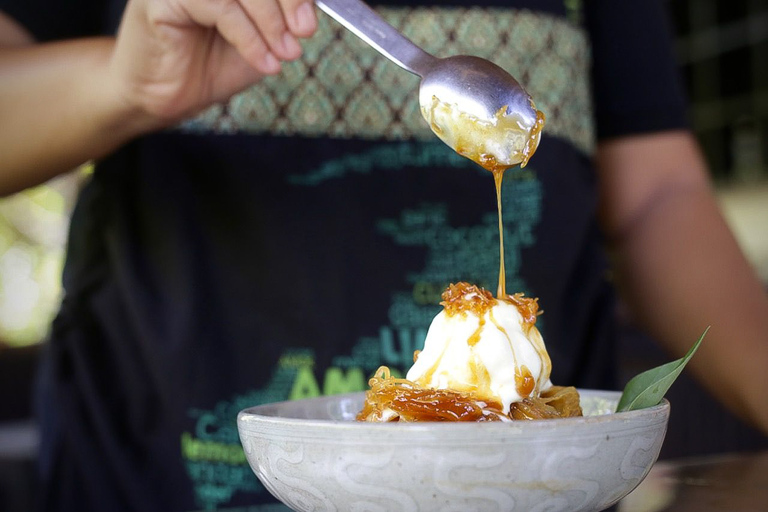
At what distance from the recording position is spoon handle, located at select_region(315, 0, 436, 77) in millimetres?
860

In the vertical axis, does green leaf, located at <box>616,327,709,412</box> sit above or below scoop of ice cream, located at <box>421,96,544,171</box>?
below

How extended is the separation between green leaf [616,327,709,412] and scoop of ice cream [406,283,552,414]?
79mm

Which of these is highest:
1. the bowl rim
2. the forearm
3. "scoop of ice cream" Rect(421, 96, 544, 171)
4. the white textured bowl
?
the forearm

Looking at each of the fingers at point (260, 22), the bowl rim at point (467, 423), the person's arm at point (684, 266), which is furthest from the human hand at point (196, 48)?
the person's arm at point (684, 266)

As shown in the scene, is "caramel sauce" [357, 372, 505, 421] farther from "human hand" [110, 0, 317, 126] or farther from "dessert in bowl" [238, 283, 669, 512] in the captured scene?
"human hand" [110, 0, 317, 126]

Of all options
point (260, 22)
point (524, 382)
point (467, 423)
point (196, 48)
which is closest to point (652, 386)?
point (524, 382)

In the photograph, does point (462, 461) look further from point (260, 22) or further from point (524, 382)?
point (260, 22)

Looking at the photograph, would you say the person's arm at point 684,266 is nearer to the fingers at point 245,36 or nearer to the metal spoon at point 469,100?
the metal spoon at point 469,100

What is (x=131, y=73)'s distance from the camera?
1.01 metres

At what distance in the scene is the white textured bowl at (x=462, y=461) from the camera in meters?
0.55

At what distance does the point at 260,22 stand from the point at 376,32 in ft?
0.43

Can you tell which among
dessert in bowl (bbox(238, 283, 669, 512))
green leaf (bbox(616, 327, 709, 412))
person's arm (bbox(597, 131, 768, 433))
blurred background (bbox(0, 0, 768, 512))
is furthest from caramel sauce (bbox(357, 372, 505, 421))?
Answer: blurred background (bbox(0, 0, 768, 512))

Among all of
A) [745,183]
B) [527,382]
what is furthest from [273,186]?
[745,183]

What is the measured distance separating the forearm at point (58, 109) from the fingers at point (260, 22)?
21 cm
